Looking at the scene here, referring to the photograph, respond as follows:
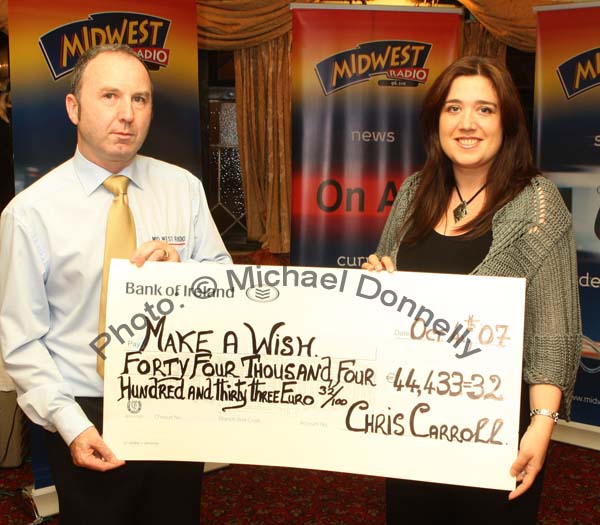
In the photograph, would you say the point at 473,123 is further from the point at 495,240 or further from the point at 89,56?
the point at 89,56

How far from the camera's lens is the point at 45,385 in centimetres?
166

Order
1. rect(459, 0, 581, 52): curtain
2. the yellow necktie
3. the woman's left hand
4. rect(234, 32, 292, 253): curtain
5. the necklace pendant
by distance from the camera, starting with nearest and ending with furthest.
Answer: the woman's left hand → the yellow necktie → the necklace pendant → rect(459, 0, 581, 52): curtain → rect(234, 32, 292, 253): curtain

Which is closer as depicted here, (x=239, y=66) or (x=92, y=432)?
(x=92, y=432)

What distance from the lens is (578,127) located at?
402cm

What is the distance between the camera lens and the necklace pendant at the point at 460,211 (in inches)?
73.9

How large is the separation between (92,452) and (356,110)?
10.0 feet

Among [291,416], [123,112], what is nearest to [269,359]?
[291,416]

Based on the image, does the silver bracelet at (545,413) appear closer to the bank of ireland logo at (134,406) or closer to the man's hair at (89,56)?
the bank of ireland logo at (134,406)

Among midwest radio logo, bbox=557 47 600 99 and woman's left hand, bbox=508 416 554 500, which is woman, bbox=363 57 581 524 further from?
midwest radio logo, bbox=557 47 600 99

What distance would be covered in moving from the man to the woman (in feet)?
2.29

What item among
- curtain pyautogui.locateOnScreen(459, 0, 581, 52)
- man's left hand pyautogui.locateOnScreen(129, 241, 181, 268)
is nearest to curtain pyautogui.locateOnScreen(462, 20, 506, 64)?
curtain pyautogui.locateOnScreen(459, 0, 581, 52)

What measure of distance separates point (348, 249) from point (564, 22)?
6.01 ft

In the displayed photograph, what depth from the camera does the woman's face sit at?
5.89 ft

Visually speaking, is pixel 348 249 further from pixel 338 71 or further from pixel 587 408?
pixel 587 408
